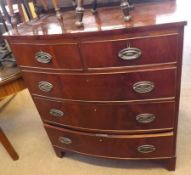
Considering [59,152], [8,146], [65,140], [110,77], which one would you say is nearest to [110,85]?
[110,77]

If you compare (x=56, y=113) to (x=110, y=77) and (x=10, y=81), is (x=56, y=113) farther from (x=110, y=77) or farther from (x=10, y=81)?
(x=110, y=77)

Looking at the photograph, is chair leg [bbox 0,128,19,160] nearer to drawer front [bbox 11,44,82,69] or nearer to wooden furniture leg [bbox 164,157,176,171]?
drawer front [bbox 11,44,82,69]

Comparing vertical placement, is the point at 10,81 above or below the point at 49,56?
below

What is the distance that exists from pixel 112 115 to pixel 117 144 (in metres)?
0.21

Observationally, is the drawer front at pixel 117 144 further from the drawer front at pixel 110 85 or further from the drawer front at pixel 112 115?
the drawer front at pixel 110 85

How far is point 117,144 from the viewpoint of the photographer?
4.09ft

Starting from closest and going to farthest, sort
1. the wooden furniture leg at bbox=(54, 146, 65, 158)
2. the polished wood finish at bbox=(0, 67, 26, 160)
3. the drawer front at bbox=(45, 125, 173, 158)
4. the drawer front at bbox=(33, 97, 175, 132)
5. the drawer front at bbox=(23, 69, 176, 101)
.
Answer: the drawer front at bbox=(23, 69, 176, 101) < the drawer front at bbox=(33, 97, 175, 132) < the drawer front at bbox=(45, 125, 173, 158) < the polished wood finish at bbox=(0, 67, 26, 160) < the wooden furniture leg at bbox=(54, 146, 65, 158)

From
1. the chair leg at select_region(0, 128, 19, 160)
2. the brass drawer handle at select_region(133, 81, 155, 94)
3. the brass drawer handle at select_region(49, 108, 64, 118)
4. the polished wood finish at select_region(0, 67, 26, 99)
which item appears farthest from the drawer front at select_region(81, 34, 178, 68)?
the chair leg at select_region(0, 128, 19, 160)

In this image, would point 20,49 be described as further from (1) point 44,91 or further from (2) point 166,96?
(2) point 166,96

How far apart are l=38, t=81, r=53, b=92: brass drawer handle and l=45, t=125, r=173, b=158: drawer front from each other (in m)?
0.30

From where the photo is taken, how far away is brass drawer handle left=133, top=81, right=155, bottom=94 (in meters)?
0.99

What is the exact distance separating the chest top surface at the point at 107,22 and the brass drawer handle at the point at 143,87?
0.84 ft

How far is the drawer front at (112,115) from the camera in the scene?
1.08 meters

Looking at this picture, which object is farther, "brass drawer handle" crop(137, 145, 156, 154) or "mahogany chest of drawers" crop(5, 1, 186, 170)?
"brass drawer handle" crop(137, 145, 156, 154)
